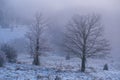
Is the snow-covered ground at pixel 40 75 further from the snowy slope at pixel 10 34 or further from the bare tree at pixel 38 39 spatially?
the snowy slope at pixel 10 34

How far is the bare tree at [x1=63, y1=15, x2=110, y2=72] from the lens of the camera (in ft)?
113

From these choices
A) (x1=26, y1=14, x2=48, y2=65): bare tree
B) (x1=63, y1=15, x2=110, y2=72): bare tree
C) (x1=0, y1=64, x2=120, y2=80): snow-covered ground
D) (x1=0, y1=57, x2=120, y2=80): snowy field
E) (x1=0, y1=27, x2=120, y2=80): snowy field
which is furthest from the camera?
(x1=26, y1=14, x2=48, y2=65): bare tree

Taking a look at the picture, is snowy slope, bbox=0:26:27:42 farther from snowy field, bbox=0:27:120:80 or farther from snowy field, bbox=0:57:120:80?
snowy field, bbox=0:57:120:80

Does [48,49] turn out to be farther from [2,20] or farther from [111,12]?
[111,12]

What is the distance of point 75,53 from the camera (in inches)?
1382

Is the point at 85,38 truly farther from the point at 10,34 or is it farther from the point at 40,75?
the point at 10,34

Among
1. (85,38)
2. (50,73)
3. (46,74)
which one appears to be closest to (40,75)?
(46,74)

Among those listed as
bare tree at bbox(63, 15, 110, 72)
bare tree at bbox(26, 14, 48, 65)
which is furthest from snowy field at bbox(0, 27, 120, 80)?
bare tree at bbox(63, 15, 110, 72)

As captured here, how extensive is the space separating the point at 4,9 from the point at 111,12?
237ft

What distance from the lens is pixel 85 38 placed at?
3450 centimetres

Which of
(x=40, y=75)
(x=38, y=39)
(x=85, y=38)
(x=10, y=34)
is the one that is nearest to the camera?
(x=40, y=75)

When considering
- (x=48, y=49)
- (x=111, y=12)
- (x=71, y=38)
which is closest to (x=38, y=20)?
(x=48, y=49)

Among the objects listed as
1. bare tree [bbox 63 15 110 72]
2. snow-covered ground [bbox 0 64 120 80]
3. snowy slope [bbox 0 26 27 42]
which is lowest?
snow-covered ground [bbox 0 64 120 80]

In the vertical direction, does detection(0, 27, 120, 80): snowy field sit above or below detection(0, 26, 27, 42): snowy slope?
Answer: below
